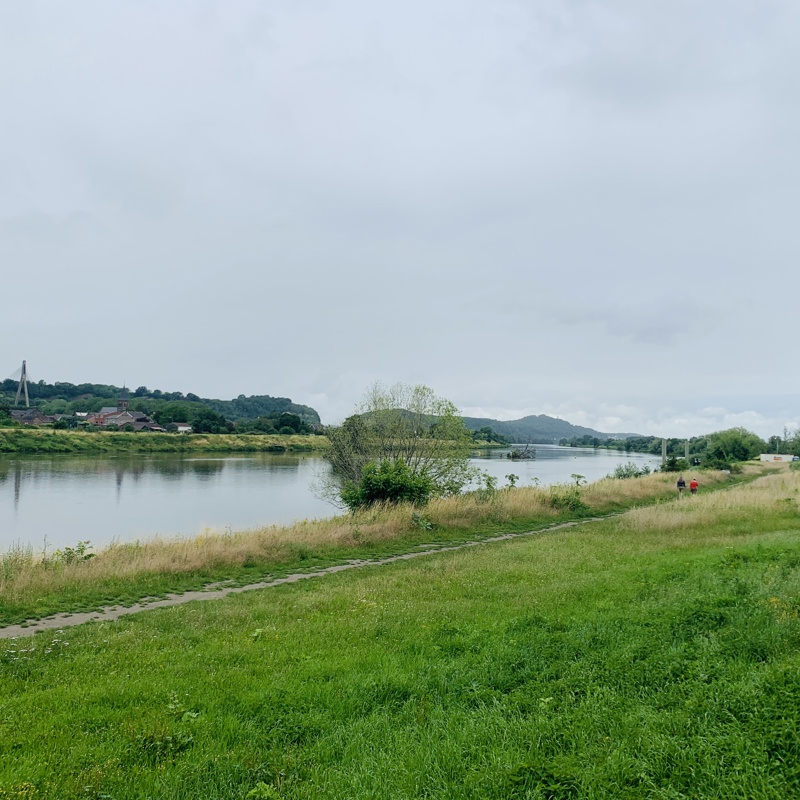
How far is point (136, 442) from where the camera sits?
3216 inches

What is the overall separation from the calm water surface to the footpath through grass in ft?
18.7

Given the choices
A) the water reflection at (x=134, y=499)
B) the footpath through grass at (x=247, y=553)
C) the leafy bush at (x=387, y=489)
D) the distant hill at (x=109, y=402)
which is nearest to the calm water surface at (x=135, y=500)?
the water reflection at (x=134, y=499)

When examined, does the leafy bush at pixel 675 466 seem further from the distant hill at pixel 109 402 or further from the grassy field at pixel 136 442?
the distant hill at pixel 109 402

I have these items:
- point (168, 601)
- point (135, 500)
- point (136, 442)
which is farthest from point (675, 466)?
point (136, 442)

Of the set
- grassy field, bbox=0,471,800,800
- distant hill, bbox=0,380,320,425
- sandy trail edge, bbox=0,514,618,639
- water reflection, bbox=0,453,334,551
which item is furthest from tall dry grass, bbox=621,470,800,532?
distant hill, bbox=0,380,320,425

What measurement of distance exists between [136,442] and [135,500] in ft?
158

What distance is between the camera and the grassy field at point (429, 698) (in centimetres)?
391

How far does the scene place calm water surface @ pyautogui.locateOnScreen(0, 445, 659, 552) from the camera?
91.7 ft

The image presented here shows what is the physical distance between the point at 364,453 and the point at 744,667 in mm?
28272

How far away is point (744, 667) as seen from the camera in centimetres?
501

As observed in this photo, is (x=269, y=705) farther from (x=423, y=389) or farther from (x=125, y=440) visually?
(x=125, y=440)

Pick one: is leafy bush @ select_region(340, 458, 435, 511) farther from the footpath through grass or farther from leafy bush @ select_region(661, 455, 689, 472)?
leafy bush @ select_region(661, 455, 689, 472)

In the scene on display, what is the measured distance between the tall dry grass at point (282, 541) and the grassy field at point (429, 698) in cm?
390

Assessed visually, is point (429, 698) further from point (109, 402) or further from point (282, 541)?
point (109, 402)
